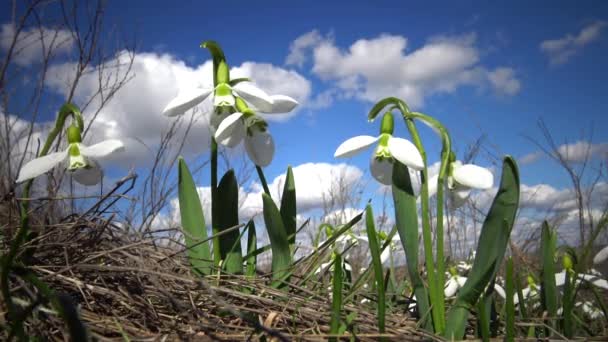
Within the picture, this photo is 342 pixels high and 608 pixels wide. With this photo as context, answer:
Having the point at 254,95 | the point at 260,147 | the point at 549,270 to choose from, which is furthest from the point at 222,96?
the point at 549,270

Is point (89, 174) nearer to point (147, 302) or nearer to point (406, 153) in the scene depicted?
point (147, 302)

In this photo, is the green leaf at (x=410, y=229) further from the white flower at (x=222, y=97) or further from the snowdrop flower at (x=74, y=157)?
the snowdrop flower at (x=74, y=157)

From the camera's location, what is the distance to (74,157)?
61.1 inches

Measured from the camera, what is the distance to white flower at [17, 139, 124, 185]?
4.84ft

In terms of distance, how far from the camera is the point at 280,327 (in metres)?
1.13

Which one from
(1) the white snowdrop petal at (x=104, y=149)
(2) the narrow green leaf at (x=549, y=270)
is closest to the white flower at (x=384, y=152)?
(2) the narrow green leaf at (x=549, y=270)

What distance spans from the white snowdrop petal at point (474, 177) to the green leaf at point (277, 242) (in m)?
0.57

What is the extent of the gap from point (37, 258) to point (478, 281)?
4.07 feet

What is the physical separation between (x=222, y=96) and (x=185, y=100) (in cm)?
12

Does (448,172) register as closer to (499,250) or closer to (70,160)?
(499,250)

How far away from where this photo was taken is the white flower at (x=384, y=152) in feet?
4.06

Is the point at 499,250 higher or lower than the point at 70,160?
lower

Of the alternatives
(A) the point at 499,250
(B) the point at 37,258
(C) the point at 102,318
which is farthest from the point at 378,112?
(B) the point at 37,258

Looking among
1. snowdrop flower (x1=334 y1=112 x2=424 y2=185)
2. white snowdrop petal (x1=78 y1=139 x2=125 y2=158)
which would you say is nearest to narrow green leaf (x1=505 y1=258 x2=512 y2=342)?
snowdrop flower (x1=334 y1=112 x2=424 y2=185)
